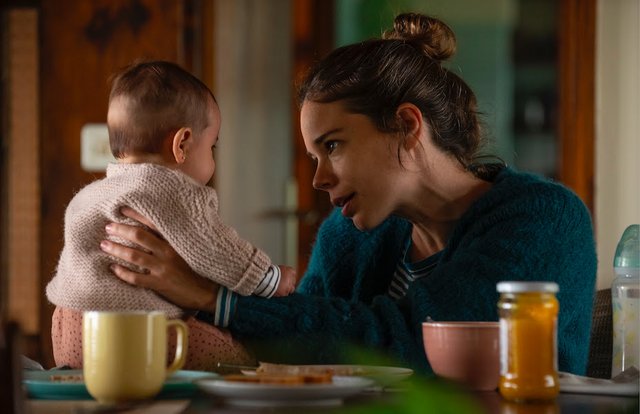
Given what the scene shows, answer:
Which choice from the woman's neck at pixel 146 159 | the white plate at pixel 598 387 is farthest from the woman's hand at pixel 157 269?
the white plate at pixel 598 387

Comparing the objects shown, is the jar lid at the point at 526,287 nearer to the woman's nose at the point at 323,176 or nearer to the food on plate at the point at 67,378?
the food on plate at the point at 67,378

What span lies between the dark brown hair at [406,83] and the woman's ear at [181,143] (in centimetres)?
24

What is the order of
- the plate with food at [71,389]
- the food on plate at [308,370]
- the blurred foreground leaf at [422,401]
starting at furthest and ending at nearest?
the food on plate at [308,370], the plate with food at [71,389], the blurred foreground leaf at [422,401]

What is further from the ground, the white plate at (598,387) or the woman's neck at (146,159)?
the woman's neck at (146,159)

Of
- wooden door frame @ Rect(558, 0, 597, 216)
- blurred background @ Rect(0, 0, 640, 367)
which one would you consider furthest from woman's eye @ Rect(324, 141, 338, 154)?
wooden door frame @ Rect(558, 0, 597, 216)

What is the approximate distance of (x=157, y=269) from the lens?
150cm

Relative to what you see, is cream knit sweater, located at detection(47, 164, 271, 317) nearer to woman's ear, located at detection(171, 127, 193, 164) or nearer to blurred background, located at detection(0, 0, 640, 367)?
woman's ear, located at detection(171, 127, 193, 164)

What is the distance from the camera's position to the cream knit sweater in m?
1.50

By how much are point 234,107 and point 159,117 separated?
7.34ft

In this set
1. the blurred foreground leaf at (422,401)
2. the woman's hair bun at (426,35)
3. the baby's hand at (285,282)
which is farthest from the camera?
the woman's hair bun at (426,35)

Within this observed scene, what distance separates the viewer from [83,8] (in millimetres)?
3715

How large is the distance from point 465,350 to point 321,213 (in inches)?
110

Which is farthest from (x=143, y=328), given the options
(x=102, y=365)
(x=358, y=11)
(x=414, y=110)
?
(x=358, y=11)

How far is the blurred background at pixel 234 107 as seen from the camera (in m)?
3.67
